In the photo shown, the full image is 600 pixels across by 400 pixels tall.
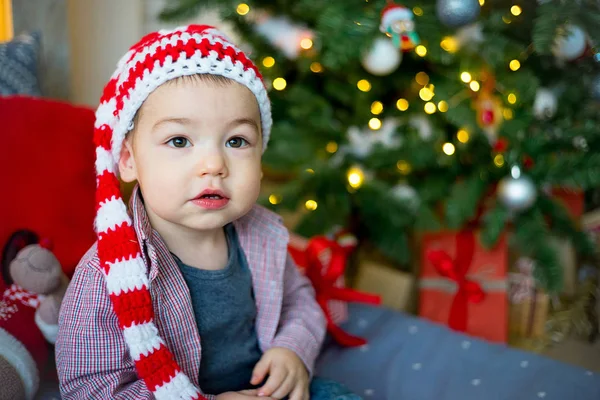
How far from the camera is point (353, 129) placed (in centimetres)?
174

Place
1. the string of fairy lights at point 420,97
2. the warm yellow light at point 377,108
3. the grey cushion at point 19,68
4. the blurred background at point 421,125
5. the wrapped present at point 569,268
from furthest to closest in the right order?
1. the wrapped present at point 569,268
2. the warm yellow light at point 377,108
3. the string of fairy lights at point 420,97
4. the blurred background at point 421,125
5. the grey cushion at point 19,68

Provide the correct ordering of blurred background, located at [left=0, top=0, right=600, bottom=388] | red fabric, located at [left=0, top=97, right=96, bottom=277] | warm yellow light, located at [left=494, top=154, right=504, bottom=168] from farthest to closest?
warm yellow light, located at [left=494, top=154, right=504, bottom=168] → blurred background, located at [left=0, top=0, right=600, bottom=388] → red fabric, located at [left=0, top=97, right=96, bottom=277]

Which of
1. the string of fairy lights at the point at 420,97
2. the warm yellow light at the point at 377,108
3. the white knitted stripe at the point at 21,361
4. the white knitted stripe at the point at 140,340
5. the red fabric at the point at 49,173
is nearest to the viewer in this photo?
the white knitted stripe at the point at 140,340

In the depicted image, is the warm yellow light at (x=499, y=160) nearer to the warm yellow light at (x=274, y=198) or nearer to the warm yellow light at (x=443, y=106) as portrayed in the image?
the warm yellow light at (x=443, y=106)

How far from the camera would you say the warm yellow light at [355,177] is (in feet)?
5.69

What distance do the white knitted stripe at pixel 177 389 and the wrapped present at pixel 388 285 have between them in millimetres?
1130

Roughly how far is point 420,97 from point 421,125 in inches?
3.5

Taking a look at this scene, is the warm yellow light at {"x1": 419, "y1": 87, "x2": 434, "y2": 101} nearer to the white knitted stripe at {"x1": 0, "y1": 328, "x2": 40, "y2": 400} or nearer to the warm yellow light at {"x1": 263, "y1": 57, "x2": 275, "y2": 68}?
the warm yellow light at {"x1": 263, "y1": 57, "x2": 275, "y2": 68}

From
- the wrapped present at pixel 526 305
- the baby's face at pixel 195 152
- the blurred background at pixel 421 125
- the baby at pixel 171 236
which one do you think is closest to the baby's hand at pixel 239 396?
the baby at pixel 171 236

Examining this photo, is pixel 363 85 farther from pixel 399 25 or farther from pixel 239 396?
pixel 239 396

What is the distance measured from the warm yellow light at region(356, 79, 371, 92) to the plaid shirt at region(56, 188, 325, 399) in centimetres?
76

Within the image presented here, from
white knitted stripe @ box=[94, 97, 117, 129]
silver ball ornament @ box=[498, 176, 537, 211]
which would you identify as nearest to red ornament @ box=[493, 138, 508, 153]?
silver ball ornament @ box=[498, 176, 537, 211]

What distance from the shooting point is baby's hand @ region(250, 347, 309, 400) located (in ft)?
3.09

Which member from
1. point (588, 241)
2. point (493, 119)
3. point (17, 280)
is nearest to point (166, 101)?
point (17, 280)
